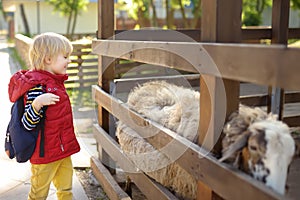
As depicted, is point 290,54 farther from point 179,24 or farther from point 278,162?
point 179,24

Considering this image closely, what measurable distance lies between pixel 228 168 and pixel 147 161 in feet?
4.72

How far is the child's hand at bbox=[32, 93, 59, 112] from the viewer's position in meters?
2.83

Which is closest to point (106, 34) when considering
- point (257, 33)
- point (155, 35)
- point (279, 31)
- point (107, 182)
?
point (155, 35)

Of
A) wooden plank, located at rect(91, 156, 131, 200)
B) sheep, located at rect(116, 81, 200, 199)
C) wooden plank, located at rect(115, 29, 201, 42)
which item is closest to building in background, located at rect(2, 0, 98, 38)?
wooden plank, located at rect(115, 29, 201, 42)

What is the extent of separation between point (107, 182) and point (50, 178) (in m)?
0.86

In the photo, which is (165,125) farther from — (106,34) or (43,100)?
(106,34)

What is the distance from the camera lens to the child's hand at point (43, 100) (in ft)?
9.30

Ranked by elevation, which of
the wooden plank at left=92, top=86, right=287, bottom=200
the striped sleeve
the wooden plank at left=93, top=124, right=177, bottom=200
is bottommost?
the wooden plank at left=93, top=124, right=177, bottom=200

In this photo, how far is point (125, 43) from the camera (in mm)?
3467

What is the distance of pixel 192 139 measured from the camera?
271cm


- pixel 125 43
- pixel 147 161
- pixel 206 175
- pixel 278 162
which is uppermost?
pixel 125 43

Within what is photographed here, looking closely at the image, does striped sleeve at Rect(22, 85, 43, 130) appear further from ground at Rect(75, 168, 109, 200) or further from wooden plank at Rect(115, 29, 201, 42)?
wooden plank at Rect(115, 29, 201, 42)

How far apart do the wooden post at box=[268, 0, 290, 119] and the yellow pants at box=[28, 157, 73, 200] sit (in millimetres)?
2511

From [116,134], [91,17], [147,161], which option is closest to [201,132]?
[147,161]
